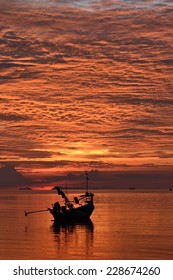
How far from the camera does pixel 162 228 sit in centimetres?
10044

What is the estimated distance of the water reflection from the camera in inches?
2576

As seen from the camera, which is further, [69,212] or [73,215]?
[73,215]

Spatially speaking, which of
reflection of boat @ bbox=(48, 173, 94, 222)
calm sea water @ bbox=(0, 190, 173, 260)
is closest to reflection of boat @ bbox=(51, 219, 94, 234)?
calm sea water @ bbox=(0, 190, 173, 260)

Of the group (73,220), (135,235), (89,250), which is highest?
(89,250)

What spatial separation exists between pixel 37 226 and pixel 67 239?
28.1 meters

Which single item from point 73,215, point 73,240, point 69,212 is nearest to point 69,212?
point 69,212

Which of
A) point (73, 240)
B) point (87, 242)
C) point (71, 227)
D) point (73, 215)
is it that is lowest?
point (73, 215)

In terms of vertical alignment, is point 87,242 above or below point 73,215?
above

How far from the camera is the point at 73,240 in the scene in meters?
81.4

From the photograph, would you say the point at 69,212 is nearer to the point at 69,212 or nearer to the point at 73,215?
the point at 69,212

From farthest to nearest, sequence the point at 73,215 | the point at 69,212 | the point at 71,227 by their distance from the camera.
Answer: the point at 73,215 < the point at 69,212 < the point at 71,227
